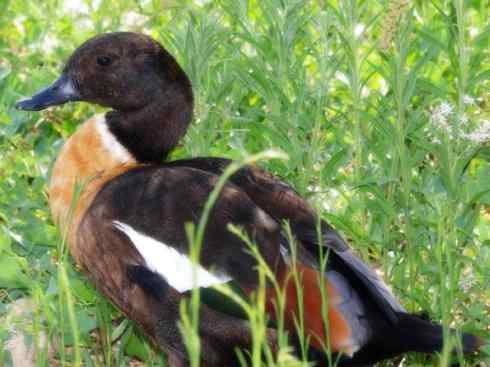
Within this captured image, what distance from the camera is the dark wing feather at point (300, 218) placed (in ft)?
13.7

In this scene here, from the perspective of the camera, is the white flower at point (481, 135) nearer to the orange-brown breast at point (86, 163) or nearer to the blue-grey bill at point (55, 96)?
Answer: the orange-brown breast at point (86, 163)

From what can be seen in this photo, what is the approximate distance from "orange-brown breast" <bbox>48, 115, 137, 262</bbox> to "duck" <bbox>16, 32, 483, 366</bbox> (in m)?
0.01

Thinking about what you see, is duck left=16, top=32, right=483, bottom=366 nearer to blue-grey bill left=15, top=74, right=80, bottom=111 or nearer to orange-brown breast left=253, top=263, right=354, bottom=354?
orange-brown breast left=253, top=263, right=354, bottom=354

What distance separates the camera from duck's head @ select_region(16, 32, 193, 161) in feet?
16.3

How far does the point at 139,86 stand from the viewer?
4.97 meters

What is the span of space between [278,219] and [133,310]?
640 millimetres

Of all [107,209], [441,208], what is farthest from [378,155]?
[107,209]

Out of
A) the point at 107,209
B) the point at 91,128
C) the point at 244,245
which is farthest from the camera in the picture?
the point at 91,128

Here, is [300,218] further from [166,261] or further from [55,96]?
[55,96]

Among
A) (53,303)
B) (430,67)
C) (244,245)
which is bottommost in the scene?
(53,303)

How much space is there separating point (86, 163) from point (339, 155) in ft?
3.51

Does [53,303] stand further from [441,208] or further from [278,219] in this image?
[441,208]

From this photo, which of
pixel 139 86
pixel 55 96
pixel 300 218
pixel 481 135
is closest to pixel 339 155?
pixel 300 218

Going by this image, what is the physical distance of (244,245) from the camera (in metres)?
4.12
